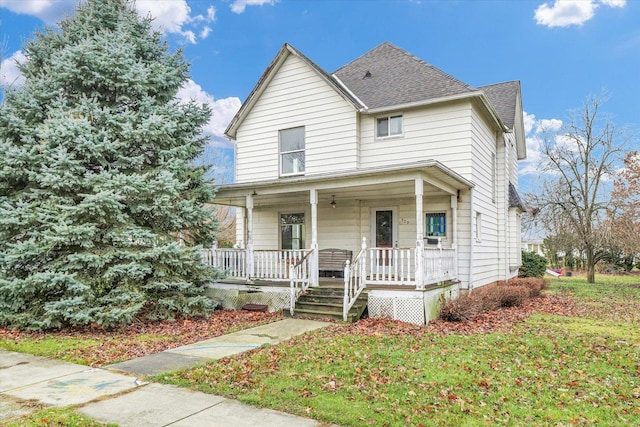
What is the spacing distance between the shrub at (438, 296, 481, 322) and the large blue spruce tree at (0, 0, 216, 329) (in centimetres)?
566

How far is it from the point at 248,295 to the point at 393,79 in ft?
27.9

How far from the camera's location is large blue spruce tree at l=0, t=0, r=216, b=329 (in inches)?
340

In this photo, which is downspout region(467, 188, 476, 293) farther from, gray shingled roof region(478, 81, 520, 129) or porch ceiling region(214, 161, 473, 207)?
gray shingled roof region(478, 81, 520, 129)

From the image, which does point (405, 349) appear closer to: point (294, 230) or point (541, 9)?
point (294, 230)

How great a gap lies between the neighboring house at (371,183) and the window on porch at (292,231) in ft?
0.12

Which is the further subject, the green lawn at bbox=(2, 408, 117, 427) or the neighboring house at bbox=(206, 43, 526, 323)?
the neighboring house at bbox=(206, 43, 526, 323)

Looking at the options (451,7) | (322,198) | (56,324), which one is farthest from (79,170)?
(451,7)

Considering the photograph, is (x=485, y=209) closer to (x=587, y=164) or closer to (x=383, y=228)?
(x=383, y=228)

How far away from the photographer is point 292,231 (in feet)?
48.9

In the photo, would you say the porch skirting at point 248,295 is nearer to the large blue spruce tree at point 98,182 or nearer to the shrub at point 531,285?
the large blue spruce tree at point 98,182

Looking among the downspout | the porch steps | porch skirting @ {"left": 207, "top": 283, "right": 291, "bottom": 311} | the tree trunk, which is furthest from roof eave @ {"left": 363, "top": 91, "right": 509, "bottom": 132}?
the tree trunk

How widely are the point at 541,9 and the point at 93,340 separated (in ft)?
78.3

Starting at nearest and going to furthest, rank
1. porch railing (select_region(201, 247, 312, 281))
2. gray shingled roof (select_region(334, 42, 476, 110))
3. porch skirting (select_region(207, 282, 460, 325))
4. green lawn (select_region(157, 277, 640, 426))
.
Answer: green lawn (select_region(157, 277, 640, 426))
porch skirting (select_region(207, 282, 460, 325))
porch railing (select_region(201, 247, 312, 281))
gray shingled roof (select_region(334, 42, 476, 110))

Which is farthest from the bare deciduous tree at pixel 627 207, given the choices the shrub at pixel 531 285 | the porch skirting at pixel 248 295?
the porch skirting at pixel 248 295
